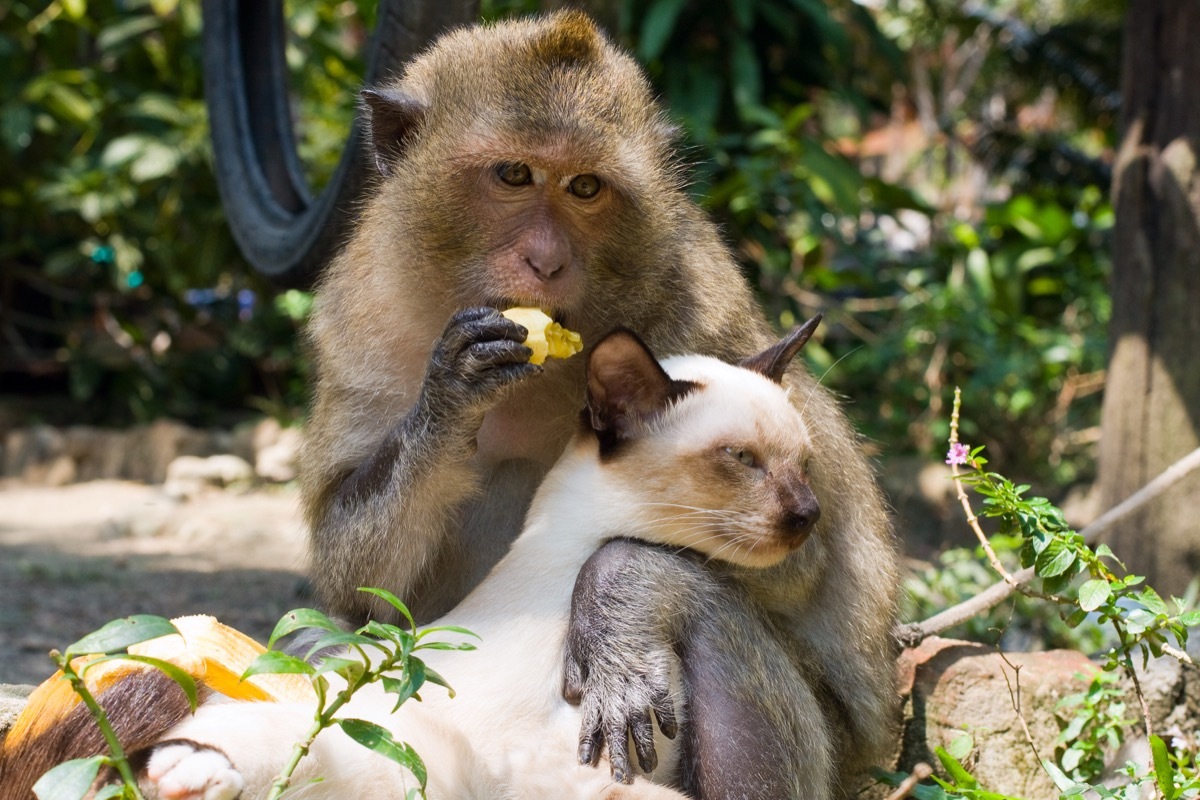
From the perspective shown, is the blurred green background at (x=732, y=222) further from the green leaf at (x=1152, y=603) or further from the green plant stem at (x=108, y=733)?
the green plant stem at (x=108, y=733)

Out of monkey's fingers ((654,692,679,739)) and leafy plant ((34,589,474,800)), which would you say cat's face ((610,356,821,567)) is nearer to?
monkey's fingers ((654,692,679,739))

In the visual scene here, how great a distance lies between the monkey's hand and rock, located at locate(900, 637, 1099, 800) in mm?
1284

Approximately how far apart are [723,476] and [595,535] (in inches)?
12.7

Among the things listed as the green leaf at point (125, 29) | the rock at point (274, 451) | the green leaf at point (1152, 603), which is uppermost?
the green leaf at point (125, 29)

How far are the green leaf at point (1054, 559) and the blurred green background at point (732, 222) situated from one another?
13.9ft

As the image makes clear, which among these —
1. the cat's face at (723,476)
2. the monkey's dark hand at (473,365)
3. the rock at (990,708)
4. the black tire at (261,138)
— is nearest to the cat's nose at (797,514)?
the cat's face at (723,476)

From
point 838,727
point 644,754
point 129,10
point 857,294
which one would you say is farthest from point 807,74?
point 644,754

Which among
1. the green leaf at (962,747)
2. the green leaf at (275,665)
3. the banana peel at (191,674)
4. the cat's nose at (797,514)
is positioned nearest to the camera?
the green leaf at (275,665)

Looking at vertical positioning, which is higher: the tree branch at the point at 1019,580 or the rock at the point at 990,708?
the tree branch at the point at 1019,580

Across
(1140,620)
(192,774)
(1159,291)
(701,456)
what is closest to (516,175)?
(701,456)

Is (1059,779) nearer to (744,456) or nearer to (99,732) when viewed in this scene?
(744,456)

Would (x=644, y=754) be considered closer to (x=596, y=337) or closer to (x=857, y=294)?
(x=596, y=337)

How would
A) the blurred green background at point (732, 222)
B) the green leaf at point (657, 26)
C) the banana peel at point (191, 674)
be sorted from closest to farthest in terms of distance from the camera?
the banana peel at point (191, 674) < the green leaf at point (657, 26) < the blurred green background at point (732, 222)

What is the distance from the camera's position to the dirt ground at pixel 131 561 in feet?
19.4
